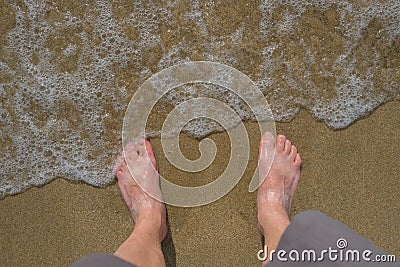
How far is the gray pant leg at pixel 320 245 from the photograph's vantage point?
5.16 feet

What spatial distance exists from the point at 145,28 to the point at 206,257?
1.02 metres

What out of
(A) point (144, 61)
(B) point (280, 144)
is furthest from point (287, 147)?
(A) point (144, 61)

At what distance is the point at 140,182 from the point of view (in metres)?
1.96

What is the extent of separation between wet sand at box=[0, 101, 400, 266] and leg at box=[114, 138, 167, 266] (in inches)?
2.3

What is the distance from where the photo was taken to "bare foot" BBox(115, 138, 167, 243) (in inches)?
75.0

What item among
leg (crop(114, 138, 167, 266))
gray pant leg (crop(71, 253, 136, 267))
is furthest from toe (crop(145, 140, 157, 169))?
gray pant leg (crop(71, 253, 136, 267))

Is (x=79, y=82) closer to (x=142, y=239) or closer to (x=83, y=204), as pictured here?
(x=83, y=204)

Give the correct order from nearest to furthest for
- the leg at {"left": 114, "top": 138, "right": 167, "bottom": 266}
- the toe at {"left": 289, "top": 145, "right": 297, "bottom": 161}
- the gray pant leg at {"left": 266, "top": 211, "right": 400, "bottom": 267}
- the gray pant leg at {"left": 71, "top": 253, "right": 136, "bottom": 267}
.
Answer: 1. the gray pant leg at {"left": 266, "top": 211, "right": 400, "bottom": 267}
2. the gray pant leg at {"left": 71, "top": 253, "right": 136, "bottom": 267}
3. the leg at {"left": 114, "top": 138, "right": 167, "bottom": 266}
4. the toe at {"left": 289, "top": 145, "right": 297, "bottom": 161}

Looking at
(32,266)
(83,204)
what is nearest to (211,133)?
(83,204)

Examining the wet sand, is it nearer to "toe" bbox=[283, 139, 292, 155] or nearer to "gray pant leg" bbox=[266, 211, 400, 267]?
"toe" bbox=[283, 139, 292, 155]

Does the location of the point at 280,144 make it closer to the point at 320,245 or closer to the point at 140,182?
the point at 320,245

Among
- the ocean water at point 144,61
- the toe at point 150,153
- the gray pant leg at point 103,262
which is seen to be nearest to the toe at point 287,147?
the ocean water at point 144,61

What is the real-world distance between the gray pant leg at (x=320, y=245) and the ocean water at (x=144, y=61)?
49 cm

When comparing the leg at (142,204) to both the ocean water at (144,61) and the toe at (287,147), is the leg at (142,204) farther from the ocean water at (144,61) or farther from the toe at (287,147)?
the toe at (287,147)
